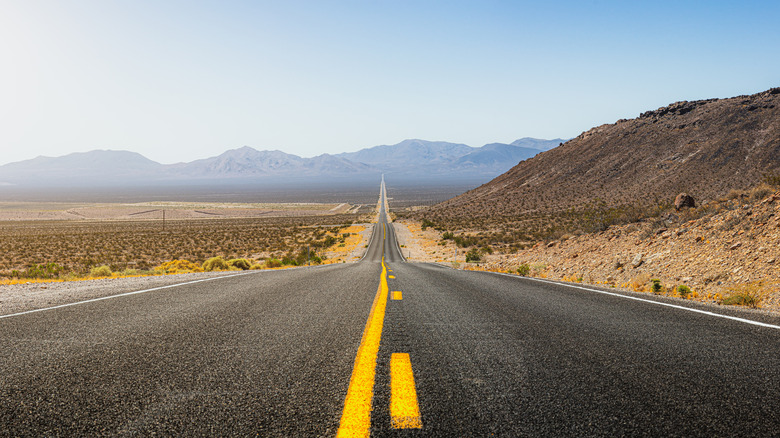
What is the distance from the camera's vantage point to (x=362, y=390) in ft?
8.48

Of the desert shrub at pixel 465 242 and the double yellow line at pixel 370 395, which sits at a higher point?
the double yellow line at pixel 370 395

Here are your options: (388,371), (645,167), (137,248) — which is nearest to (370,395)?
(388,371)

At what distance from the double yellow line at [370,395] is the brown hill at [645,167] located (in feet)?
150

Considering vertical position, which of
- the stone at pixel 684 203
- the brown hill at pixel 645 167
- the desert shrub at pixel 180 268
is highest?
the brown hill at pixel 645 167

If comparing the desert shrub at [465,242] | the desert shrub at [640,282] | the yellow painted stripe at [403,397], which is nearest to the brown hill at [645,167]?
the desert shrub at [465,242]

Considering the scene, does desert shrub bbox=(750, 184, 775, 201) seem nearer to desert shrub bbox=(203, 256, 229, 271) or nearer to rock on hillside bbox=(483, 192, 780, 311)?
rock on hillside bbox=(483, 192, 780, 311)

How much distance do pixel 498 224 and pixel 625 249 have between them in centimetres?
5207

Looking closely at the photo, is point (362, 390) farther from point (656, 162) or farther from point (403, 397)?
point (656, 162)

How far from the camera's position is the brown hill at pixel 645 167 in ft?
194

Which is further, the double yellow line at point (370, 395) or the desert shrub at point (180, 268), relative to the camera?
the desert shrub at point (180, 268)

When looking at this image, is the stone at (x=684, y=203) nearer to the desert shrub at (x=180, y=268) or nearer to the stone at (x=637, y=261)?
the stone at (x=637, y=261)

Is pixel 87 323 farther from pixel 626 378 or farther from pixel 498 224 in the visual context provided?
pixel 498 224

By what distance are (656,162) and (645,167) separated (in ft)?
6.92

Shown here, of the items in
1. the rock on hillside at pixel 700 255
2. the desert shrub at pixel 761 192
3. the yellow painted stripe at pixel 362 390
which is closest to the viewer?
the yellow painted stripe at pixel 362 390
